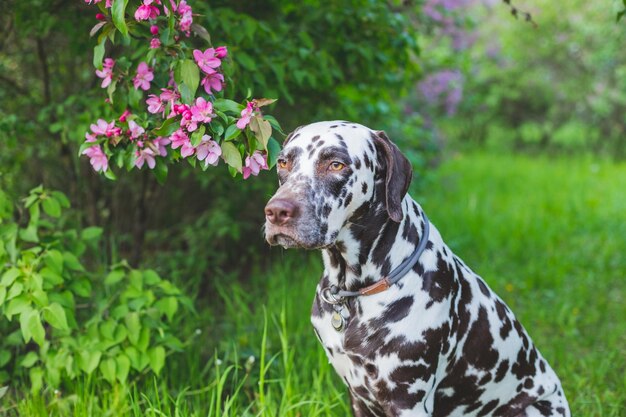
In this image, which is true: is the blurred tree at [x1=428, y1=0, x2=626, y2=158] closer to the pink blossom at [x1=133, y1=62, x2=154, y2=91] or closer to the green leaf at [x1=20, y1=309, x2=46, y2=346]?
the pink blossom at [x1=133, y1=62, x2=154, y2=91]

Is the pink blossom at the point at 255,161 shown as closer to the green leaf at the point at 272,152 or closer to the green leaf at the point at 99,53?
the green leaf at the point at 272,152

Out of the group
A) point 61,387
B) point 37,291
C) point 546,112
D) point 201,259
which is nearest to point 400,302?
point 37,291

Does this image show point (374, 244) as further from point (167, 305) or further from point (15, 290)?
point (15, 290)

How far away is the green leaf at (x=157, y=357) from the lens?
3180 millimetres

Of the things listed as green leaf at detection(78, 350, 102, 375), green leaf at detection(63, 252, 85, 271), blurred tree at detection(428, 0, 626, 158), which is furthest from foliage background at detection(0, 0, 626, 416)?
blurred tree at detection(428, 0, 626, 158)

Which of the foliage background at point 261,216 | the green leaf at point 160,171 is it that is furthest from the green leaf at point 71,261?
the green leaf at point 160,171

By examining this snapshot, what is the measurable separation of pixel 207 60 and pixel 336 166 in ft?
1.89

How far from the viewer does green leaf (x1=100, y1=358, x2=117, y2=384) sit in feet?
10.3

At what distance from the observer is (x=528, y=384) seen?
268 centimetres

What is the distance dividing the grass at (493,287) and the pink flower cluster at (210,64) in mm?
995

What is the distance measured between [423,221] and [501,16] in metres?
9.78

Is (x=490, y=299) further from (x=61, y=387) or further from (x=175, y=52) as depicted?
(x=61, y=387)

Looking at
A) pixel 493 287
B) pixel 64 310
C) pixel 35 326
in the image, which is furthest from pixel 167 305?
pixel 493 287

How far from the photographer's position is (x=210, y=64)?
2.36 m
